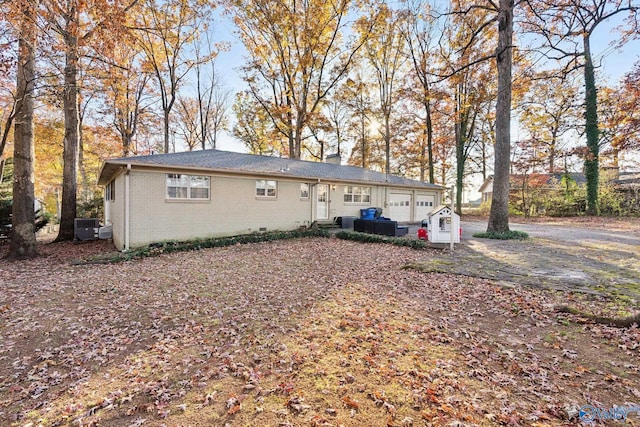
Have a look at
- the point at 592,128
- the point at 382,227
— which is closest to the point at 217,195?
the point at 382,227

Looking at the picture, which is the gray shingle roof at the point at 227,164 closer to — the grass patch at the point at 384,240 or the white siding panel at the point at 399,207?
the white siding panel at the point at 399,207

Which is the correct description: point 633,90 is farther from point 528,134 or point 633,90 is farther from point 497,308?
point 497,308

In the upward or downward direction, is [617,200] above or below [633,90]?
below

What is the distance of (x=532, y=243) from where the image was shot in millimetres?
10219

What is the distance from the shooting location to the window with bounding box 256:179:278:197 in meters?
12.5

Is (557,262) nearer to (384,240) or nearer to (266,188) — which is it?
(384,240)

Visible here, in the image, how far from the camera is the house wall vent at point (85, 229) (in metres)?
12.0

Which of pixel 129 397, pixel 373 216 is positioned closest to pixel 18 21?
pixel 129 397

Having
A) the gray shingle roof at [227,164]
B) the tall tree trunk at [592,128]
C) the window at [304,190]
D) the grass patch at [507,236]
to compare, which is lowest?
the grass patch at [507,236]

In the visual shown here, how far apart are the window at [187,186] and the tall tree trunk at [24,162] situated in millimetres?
3766

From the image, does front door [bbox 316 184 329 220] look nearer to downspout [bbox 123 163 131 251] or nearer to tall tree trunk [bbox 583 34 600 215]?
downspout [bbox 123 163 131 251]

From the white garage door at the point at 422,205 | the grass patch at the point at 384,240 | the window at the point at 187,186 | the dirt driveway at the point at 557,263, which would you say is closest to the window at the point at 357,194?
the grass patch at the point at 384,240

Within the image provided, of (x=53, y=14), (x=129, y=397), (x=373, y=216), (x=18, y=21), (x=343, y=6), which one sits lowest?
(x=129, y=397)

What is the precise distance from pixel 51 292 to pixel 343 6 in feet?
73.8
